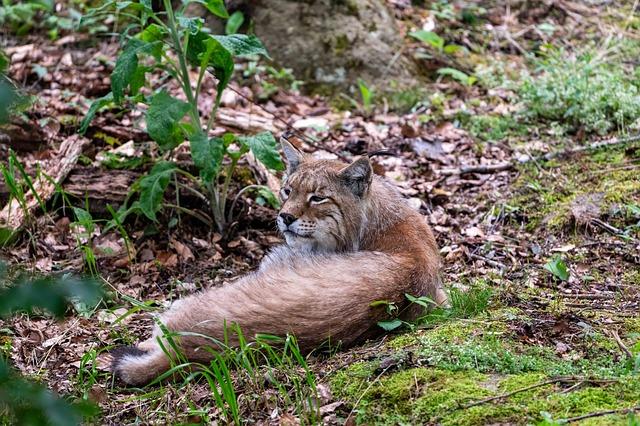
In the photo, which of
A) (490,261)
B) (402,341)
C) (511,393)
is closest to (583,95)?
(490,261)

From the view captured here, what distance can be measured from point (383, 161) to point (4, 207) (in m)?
4.02

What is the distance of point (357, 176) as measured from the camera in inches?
249

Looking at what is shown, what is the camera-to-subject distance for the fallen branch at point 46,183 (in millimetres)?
Result: 6898

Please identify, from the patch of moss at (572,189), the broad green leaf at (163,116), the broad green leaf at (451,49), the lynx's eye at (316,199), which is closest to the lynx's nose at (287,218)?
the lynx's eye at (316,199)

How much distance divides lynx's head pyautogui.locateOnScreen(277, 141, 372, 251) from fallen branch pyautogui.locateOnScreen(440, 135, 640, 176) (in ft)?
7.56

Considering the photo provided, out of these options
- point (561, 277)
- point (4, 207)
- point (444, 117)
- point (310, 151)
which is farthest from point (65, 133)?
point (561, 277)

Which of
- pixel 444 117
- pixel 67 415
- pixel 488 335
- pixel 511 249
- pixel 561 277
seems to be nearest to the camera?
pixel 67 415

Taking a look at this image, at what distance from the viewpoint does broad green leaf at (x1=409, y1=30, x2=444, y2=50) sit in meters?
10.3

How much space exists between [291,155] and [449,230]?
1872mm

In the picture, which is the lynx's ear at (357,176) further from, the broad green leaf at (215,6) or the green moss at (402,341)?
the broad green leaf at (215,6)

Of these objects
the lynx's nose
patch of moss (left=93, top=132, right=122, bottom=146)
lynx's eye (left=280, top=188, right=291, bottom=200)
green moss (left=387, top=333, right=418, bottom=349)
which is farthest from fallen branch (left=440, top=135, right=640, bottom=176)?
green moss (left=387, top=333, right=418, bottom=349)

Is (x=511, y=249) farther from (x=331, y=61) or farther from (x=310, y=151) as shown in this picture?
(x=331, y=61)

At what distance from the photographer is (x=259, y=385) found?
4.63 meters

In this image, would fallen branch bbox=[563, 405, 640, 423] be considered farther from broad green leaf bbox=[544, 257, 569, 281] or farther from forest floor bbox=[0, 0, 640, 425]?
broad green leaf bbox=[544, 257, 569, 281]
